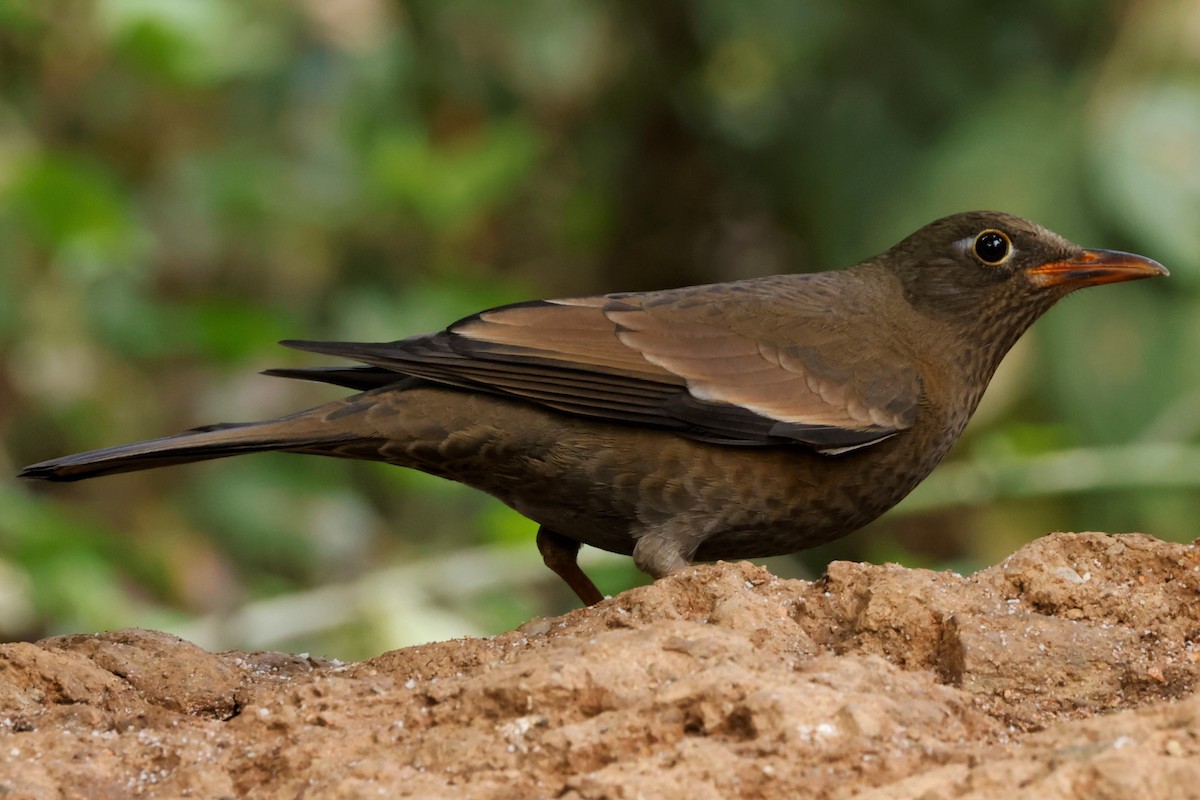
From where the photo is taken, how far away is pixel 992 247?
503 cm

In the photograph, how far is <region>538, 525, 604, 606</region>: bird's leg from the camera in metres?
4.79

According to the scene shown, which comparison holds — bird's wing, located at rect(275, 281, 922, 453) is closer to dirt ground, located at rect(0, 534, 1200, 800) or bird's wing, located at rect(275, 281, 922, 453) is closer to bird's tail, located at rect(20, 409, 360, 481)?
bird's tail, located at rect(20, 409, 360, 481)

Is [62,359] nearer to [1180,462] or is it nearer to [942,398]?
[942,398]

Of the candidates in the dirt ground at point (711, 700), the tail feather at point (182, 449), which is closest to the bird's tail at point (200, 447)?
the tail feather at point (182, 449)

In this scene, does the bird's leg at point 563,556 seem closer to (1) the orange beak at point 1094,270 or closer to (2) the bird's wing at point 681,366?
(2) the bird's wing at point 681,366

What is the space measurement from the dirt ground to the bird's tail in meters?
0.56

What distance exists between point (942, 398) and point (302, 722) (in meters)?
2.58

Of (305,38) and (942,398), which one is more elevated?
(305,38)

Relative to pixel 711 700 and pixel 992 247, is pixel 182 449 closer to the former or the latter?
pixel 711 700

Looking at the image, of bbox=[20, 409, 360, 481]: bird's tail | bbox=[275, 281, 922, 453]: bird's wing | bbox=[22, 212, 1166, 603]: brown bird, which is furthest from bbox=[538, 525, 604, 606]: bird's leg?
bbox=[20, 409, 360, 481]: bird's tail

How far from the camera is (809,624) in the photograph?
10.6 feet

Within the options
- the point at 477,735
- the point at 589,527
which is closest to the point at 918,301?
the point at 589,527

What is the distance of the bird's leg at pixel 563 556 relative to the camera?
4.79 m

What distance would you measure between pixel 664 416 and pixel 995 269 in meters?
1.29
